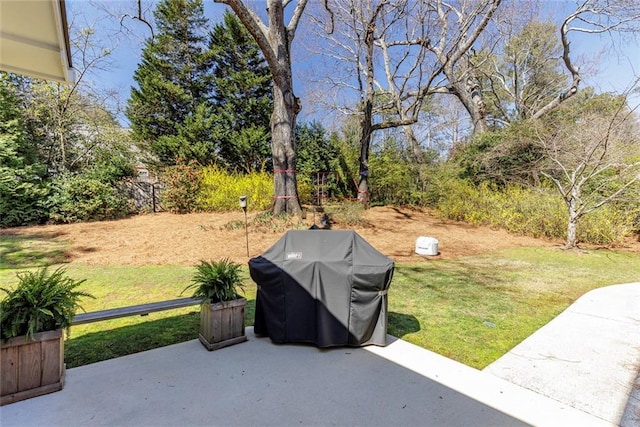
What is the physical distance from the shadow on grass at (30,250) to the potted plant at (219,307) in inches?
190

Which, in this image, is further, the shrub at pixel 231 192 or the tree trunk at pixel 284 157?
the shrub at pixel 231 192

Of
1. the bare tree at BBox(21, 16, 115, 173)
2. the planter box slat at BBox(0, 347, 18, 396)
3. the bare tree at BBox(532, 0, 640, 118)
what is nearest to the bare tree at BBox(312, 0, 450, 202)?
the bare tree at BBox(532, 0, 640, 118)

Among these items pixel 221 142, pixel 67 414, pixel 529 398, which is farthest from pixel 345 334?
pixel 221 142

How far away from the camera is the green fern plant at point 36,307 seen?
1919mm

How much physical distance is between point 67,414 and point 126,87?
14960 mm

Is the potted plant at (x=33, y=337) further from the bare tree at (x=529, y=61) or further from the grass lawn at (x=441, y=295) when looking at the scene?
the bare tree at (x=529, y=61)

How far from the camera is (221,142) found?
14.0 metres

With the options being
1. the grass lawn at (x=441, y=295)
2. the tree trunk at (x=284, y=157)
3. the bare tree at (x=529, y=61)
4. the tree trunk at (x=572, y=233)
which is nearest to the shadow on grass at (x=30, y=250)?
the grass lawn at (x=441, y=295)

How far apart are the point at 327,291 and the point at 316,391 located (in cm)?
81

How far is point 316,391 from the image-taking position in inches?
83.7

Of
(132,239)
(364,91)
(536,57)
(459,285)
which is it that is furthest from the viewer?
(536,57)

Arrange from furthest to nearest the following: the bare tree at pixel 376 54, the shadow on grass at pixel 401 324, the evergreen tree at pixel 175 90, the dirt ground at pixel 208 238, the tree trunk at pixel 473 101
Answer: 1. the tree trunk at pixel 473 101
2. the evergreen tree at pixel 175 90
3. the bare tree at pixel 376 54
4. the dirt ground at pixel 208 238
5. the shadow on grass at pixel 401 324

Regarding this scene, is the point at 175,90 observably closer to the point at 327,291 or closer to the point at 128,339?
the point at 128,339

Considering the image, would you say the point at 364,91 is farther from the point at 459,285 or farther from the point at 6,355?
the point at 6,355
